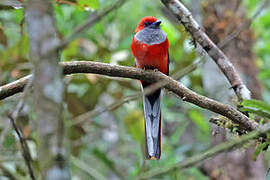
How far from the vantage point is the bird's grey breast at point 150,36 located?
3.89 meters

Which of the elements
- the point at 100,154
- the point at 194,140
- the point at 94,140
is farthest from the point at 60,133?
the point at 194,140

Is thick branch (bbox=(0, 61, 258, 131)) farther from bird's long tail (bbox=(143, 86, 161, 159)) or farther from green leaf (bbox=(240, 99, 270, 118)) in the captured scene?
bird's long tail (bbox=(143, 86, 161, 159))

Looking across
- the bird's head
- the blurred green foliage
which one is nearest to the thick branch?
the blurred green foliage

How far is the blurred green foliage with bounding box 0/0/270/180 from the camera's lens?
4219mm

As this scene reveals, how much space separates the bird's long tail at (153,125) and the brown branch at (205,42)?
74 centimetres

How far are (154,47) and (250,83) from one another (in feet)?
9.11

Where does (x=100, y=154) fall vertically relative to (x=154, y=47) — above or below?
below

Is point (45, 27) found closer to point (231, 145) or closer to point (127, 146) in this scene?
point (231, 145)

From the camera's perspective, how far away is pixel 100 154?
4723 millimetres

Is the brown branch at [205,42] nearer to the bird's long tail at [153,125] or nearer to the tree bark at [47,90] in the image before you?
the bird's long tail at [153,125]

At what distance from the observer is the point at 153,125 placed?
3.52m

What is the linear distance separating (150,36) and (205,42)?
0.96 metres

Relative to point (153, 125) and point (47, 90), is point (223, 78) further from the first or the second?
point (47, 90)

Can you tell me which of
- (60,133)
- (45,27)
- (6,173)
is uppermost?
(45,27)
